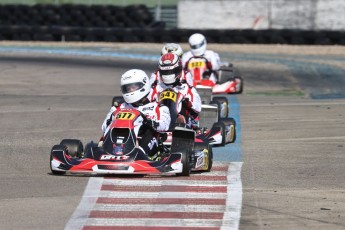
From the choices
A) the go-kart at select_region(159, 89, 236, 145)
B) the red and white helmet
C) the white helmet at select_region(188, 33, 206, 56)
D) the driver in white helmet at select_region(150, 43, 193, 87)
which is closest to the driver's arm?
the go-kart at select_region(159, 89, 236, 145)

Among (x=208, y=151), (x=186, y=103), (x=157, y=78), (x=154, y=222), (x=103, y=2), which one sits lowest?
(x=154, y=222)

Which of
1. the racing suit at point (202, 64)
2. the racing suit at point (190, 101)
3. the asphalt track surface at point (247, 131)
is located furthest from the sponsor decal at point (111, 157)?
the racing suit at point (202, 64)

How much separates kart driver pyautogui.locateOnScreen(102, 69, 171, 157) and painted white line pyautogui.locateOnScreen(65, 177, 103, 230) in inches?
38.0

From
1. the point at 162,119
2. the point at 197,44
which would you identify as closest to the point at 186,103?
the point at 162,119

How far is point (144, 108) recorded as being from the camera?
12.3m

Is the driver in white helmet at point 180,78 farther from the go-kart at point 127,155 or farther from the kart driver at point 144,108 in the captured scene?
the go-kart at point 127,155

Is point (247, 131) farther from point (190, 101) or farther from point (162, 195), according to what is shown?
point (162, 195)

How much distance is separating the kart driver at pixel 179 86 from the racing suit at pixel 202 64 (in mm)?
7084

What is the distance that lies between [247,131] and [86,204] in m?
6.02

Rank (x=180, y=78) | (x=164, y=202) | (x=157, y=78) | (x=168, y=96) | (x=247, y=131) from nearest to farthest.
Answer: (x=164, y=202), (x=168, y=96), (x=180, y=78), (x=247, y=131), (x=157, y=78)

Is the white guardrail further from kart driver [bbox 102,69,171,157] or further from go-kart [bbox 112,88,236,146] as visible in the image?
kart driver [bbox 102,69,171,157]

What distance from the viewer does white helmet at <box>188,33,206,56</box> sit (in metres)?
22.1

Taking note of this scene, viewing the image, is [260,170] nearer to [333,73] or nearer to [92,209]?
[92,209]

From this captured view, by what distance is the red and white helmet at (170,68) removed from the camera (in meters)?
14.6
